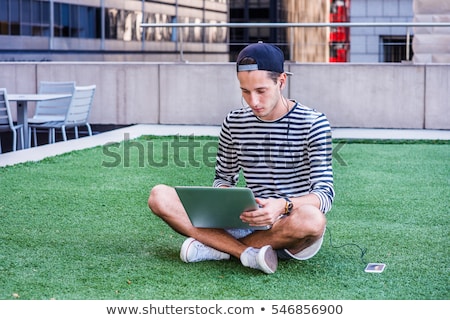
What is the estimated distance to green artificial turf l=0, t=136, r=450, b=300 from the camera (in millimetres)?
4770

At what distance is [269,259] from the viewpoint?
5008 millimetres

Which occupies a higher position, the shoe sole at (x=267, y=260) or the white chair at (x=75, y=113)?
the white chair at (x=75, y=113)

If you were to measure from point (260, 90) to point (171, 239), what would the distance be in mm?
1660

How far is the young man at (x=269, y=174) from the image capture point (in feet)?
15.8

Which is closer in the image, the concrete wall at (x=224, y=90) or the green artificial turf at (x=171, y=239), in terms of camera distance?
the green artificial turf at (x=171, y=239)

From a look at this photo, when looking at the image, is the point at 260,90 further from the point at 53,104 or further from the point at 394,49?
the point at 394,49

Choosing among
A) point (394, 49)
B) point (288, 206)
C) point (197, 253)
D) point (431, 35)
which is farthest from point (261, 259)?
point (431, 35)

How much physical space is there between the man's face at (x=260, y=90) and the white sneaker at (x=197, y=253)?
0.86 meters

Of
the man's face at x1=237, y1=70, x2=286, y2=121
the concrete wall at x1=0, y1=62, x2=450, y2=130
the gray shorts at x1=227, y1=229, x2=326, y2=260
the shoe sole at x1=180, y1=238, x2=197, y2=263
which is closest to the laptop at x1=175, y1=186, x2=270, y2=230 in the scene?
the shoe sole at x1=180, y1=238, x2=197, y2=263

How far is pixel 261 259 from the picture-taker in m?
4.97

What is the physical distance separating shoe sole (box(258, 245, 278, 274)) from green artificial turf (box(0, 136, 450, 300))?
0.04m

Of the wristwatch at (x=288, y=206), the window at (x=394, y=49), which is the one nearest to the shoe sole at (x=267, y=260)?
the wristwatch at (x=288, y=206)

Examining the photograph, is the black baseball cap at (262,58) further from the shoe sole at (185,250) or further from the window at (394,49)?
the window at (394,49)

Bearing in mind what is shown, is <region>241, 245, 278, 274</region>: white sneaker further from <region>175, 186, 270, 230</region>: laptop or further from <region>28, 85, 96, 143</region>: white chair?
<region>28, 85, 96, 143</region>: white chair
